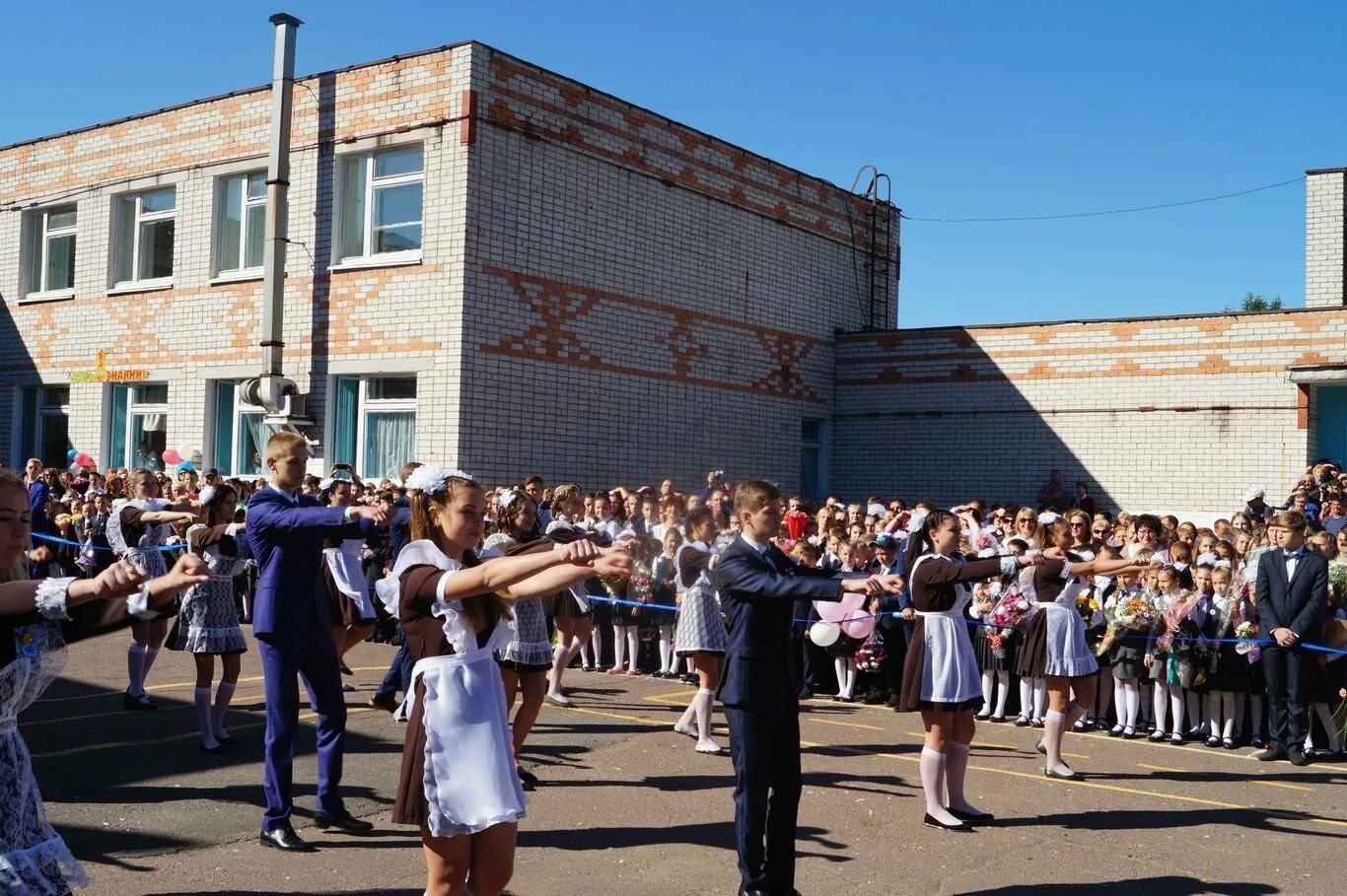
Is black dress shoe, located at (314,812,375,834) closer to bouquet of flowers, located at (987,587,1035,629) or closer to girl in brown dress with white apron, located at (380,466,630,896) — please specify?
girl in brown dress with white apron, located at (380,466,630,896)

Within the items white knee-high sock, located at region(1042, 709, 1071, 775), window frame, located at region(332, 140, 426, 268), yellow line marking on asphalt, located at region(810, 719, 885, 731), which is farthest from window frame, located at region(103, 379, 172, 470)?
white knee-high sock, located at region(1042, 709, 1071, 775)

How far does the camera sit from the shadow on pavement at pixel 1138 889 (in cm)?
624

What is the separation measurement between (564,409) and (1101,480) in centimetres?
905

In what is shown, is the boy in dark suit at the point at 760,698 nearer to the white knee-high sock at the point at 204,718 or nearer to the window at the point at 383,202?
the white knee-high sock at the point at 204,718

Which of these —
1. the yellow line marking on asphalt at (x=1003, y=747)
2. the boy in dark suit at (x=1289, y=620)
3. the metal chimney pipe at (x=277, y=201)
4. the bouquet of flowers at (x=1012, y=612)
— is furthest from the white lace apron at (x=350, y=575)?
the metal chimney pipe at (x=277, y=201)

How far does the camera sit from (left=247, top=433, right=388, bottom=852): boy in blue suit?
667 centimetres

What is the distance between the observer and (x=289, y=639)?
6.87 metres

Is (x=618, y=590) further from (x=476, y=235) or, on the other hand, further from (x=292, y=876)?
(x=292, y=876)

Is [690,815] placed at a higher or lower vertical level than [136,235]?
lower

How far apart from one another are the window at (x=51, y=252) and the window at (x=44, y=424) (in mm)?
1798

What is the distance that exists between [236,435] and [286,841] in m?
14.2

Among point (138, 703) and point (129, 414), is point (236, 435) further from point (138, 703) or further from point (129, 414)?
point (138, 703)

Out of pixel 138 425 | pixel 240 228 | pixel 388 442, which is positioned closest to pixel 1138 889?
pixel 388 442

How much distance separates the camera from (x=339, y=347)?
18.5 metres
